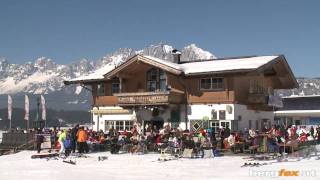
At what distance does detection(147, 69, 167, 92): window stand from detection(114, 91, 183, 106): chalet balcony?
1.40m

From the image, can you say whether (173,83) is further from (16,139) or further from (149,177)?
(149,177)

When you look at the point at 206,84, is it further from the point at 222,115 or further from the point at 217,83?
the point at 222,115

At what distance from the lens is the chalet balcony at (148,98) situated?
111ft

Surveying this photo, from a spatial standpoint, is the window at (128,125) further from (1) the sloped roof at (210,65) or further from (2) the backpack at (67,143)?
(2) the backpack at (67,143)

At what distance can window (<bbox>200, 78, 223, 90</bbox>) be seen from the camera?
33906 millimetres

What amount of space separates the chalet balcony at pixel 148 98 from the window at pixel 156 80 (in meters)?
1.40

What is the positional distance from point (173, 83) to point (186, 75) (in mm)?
1486

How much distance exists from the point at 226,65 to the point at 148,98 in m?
5.43

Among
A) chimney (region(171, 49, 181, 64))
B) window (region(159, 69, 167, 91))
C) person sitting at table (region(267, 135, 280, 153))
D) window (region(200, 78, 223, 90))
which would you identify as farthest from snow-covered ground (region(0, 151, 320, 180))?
chimney (region(171, 49, 181, 64))

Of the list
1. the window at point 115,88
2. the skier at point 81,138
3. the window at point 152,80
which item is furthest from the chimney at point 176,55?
the skier at point 81,138

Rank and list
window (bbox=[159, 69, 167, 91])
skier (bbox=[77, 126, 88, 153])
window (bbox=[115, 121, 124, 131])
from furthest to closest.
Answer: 1. window (bbox=[115, 121, 124, 131])
2. window (bbox=[159, 69, 167, 91])
3. skier (bbox=[77, 126, 88, 153])

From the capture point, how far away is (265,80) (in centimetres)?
3888

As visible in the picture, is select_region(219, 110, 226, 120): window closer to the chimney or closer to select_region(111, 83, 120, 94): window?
the chimney

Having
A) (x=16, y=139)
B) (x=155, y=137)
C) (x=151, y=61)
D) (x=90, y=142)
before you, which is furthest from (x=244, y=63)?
(x=16, y=139)
